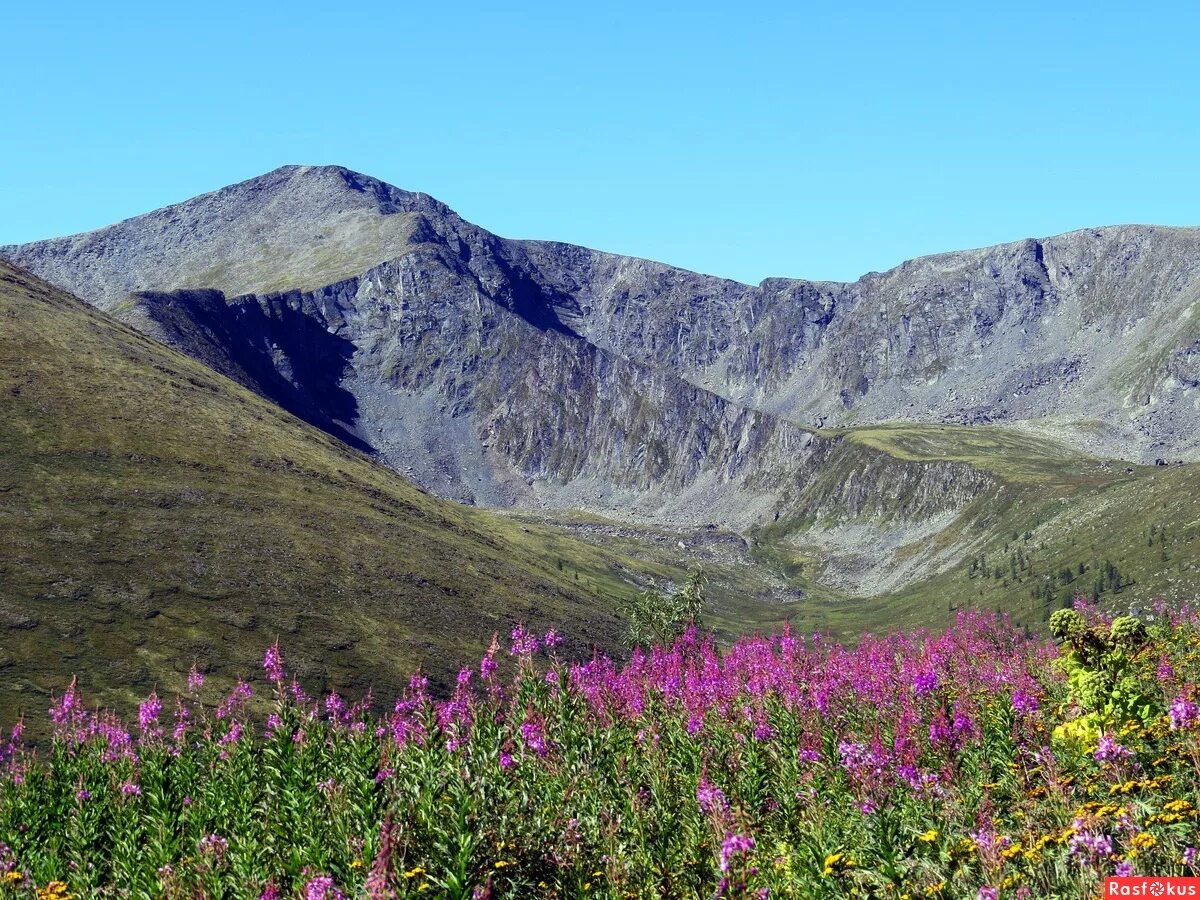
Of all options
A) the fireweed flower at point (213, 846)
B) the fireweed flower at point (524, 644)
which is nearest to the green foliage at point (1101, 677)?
A: the fireweed flower at point (524, 644)

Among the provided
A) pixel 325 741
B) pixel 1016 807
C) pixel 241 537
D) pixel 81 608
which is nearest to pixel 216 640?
pixel 81 608

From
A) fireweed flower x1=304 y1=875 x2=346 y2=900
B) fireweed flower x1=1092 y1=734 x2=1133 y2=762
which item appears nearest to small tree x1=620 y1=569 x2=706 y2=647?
fireweed flower x1=1092 y1=734 x2=1133 y2=762

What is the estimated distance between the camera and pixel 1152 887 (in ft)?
42.2

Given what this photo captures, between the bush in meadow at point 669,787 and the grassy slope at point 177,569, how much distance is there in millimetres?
88645

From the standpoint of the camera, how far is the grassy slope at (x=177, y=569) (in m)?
125

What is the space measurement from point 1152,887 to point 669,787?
424 inches

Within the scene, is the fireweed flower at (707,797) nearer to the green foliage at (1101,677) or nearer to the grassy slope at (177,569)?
the green foliage at (1101,677)

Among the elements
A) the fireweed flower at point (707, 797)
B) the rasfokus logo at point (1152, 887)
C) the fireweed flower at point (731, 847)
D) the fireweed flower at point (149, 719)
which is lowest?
the fireweed flower at point (149, 719)

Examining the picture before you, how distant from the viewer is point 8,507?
146 metres

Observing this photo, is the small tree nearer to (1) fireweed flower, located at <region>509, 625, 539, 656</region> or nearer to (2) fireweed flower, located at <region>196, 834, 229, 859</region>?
(1) fireweed flower, located at <region>509, 625, 539, 656</region>

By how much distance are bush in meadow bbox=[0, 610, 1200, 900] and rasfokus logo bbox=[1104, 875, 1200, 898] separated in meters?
0.80

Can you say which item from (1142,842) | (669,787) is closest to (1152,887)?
(1142,842)

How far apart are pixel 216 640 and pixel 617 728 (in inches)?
4674

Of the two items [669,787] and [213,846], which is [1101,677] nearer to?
[669,787]
